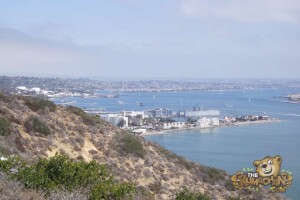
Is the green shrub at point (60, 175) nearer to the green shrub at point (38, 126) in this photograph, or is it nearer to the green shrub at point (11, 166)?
the green shrub at point (11, 166)

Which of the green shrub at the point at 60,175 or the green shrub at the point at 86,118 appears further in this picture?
the green shrub at the point at 86,118

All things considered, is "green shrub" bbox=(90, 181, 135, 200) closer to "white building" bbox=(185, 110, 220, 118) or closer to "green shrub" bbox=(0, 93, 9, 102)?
"green shrub" bbox=(0, 93, 9, 102)

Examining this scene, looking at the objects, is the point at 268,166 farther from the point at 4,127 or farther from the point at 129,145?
the point at 4,127

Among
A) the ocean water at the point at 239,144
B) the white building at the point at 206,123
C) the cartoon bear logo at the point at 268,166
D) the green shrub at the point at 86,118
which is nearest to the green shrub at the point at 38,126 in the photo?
the green shrub at the point at 86,118

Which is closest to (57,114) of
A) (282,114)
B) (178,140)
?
(178,140)

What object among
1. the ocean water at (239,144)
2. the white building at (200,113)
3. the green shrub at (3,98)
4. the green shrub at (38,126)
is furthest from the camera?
the white building at (200,113)

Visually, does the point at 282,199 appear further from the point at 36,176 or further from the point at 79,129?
the point at 36,176

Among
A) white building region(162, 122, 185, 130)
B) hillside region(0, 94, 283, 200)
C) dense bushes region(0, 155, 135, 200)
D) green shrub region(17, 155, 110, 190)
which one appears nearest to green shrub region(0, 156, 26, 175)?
dense bushes region(0, 155, 135, 200)
